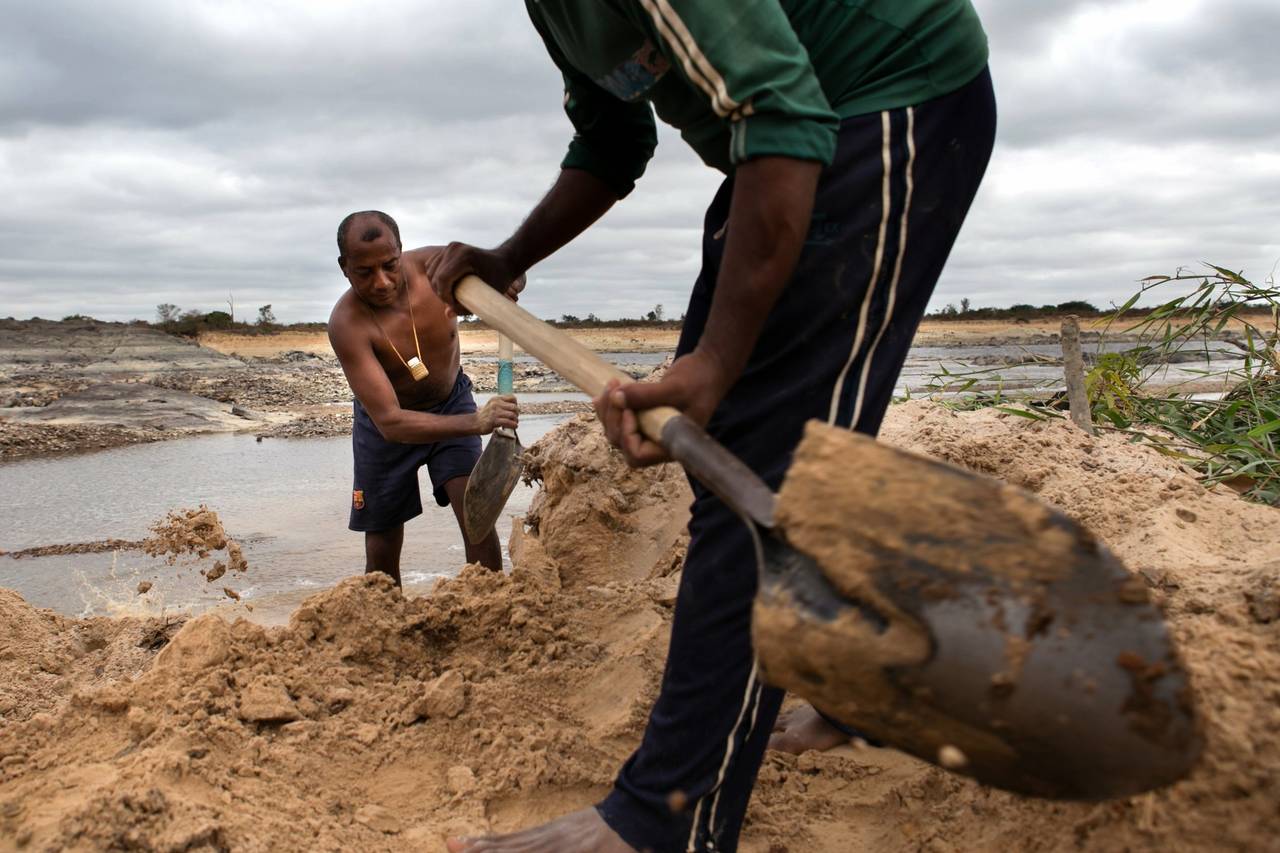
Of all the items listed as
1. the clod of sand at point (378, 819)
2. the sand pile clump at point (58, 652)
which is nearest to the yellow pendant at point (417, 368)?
the sand pile clump at point (58, 652)

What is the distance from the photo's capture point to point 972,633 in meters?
1.20

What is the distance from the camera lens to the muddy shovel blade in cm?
376

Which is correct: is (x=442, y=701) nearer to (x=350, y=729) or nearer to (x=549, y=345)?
(x=350, y=729)

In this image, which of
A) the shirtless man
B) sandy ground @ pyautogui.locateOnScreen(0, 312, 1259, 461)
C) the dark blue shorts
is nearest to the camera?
the shirtless man

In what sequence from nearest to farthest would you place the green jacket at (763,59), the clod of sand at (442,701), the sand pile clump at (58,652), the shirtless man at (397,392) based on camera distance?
the green jacket at (763,59) → the clod of sand at (442,701) → the sand pile clump at (58,652) → the shirtless man at (397,392)

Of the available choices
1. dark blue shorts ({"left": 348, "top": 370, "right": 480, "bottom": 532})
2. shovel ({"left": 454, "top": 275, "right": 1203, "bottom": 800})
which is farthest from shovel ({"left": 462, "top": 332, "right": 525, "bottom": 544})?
shovel ({"left": 454, "top": 275, "right": 1203, "bottom": 800})

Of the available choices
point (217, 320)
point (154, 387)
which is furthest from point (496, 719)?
point (217, 320)

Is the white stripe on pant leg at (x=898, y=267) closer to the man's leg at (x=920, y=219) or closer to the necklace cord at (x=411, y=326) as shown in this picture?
the man's leg at (x=920, y=219)

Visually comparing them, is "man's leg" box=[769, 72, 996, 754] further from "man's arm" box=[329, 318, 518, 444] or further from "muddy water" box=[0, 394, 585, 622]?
"muddy water" box=[0, 394, 585, 622]

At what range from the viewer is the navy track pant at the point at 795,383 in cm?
156

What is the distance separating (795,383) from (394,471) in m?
2.95

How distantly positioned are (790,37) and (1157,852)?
1.26 metres

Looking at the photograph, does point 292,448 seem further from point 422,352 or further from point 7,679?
point 7,679

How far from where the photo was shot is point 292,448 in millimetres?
9469
